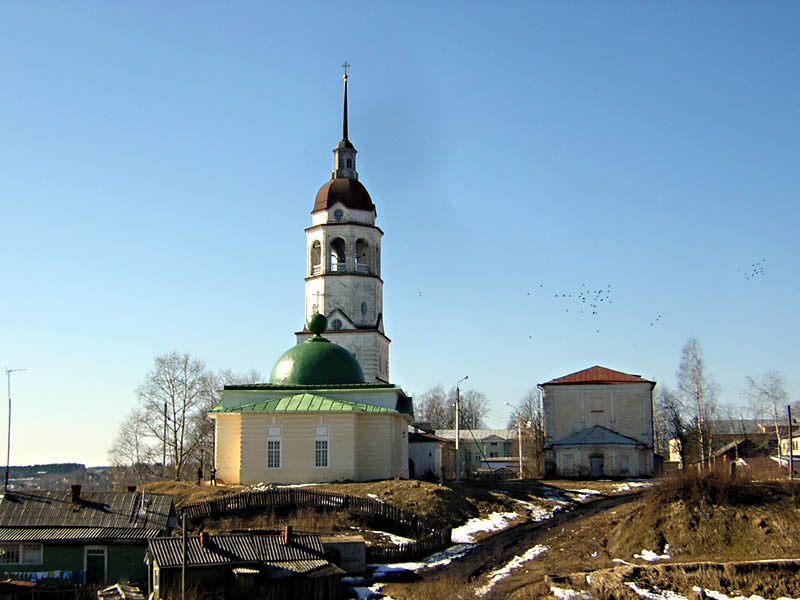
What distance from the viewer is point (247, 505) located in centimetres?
3409

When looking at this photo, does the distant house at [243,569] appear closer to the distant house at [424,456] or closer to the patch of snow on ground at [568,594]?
the patch of snow on ground at [568,594]

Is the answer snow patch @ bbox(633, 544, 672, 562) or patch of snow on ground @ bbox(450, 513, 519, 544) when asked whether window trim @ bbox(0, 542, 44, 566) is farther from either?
snow patch @ bbox(633, 544, 672, 562)

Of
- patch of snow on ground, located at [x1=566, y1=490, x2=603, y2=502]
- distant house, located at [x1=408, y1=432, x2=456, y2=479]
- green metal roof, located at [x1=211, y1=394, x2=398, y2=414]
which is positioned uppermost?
green metal roof, located at [x1=211, y1=394, x2=398, y2=414]

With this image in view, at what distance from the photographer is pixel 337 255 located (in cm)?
5878

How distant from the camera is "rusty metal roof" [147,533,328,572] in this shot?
23.7 m

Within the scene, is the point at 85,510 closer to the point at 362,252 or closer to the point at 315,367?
the point at 315,367

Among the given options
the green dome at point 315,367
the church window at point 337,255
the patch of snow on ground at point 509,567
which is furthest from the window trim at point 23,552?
the church window at point 337,255

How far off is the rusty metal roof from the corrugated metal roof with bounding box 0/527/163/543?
1617 millimetres

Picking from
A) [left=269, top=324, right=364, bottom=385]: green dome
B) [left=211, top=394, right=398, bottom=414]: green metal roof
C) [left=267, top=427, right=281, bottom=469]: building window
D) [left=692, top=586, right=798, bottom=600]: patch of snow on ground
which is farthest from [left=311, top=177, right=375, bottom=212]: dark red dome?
[left=692, top=586, right=798, bottom=600]: patch of snow on ground

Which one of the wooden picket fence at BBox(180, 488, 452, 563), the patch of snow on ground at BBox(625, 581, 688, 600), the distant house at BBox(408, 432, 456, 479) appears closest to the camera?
the patch of snow on ground at BBox(625, 581, 688, 600)

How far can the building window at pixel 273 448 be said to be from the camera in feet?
133

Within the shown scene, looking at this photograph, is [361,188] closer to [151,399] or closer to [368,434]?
[151,399]

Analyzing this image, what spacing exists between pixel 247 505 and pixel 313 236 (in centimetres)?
2732

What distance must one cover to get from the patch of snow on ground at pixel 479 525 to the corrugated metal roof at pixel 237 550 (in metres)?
7.60
